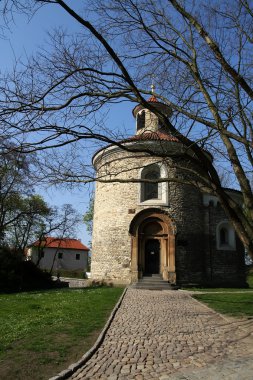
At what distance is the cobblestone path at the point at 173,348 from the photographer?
555 cm

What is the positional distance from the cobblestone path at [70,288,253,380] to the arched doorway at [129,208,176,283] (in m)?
8.93

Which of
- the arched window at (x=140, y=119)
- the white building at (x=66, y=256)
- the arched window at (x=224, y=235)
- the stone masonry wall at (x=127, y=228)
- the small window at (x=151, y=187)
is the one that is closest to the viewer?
the stone masonry wall at (x=127, y=228)

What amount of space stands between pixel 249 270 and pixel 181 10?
38.3 m

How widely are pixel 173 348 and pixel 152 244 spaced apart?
1442 cm

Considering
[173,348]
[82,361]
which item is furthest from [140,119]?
[82,361]

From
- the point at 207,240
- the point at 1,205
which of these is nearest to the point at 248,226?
the point at 207,240

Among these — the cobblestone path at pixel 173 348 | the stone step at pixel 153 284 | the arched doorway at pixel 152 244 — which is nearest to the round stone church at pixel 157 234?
the arched doorway at pixel 152 244

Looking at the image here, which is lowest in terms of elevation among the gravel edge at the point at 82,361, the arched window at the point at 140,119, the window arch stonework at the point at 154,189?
the gravel edge at the point at 82,361

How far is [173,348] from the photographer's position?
276 inches

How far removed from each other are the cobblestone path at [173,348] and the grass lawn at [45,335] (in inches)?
16.7

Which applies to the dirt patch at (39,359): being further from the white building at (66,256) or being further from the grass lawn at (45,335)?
the white building at (66,256)

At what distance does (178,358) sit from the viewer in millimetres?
6328

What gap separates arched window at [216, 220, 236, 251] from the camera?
22480mm

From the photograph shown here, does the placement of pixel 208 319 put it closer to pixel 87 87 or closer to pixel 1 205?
pixel 87 87
